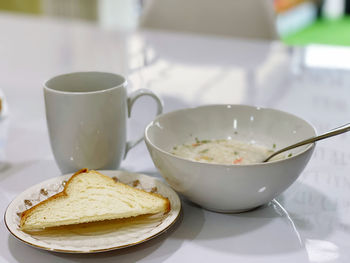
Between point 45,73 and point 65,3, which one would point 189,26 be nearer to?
point 45,73

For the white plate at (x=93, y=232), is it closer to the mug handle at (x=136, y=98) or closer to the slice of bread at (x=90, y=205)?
the slice of bread at (x=90, y=205)

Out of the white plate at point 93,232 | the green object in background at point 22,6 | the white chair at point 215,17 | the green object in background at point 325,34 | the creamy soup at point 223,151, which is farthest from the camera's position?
the green object in background at point 325,34

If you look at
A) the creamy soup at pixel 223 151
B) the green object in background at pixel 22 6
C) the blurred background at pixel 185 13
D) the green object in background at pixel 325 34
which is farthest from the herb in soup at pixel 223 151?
the green object in background at pixel 325 34

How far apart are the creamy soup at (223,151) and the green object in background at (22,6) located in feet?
8.36

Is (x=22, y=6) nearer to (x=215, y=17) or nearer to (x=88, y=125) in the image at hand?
(x=215, y=17)

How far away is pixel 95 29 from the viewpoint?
145 centimetres

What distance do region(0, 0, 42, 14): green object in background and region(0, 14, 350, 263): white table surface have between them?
4.72ft

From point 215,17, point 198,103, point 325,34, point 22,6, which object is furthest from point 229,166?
point 325,34

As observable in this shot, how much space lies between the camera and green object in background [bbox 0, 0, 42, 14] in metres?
2.92

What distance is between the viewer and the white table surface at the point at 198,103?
523 millimetres

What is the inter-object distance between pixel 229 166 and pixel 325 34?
492cm

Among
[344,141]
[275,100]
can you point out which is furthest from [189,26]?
[344,141]

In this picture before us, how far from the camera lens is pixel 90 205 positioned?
21.3 inches

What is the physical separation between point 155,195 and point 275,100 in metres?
0.47
